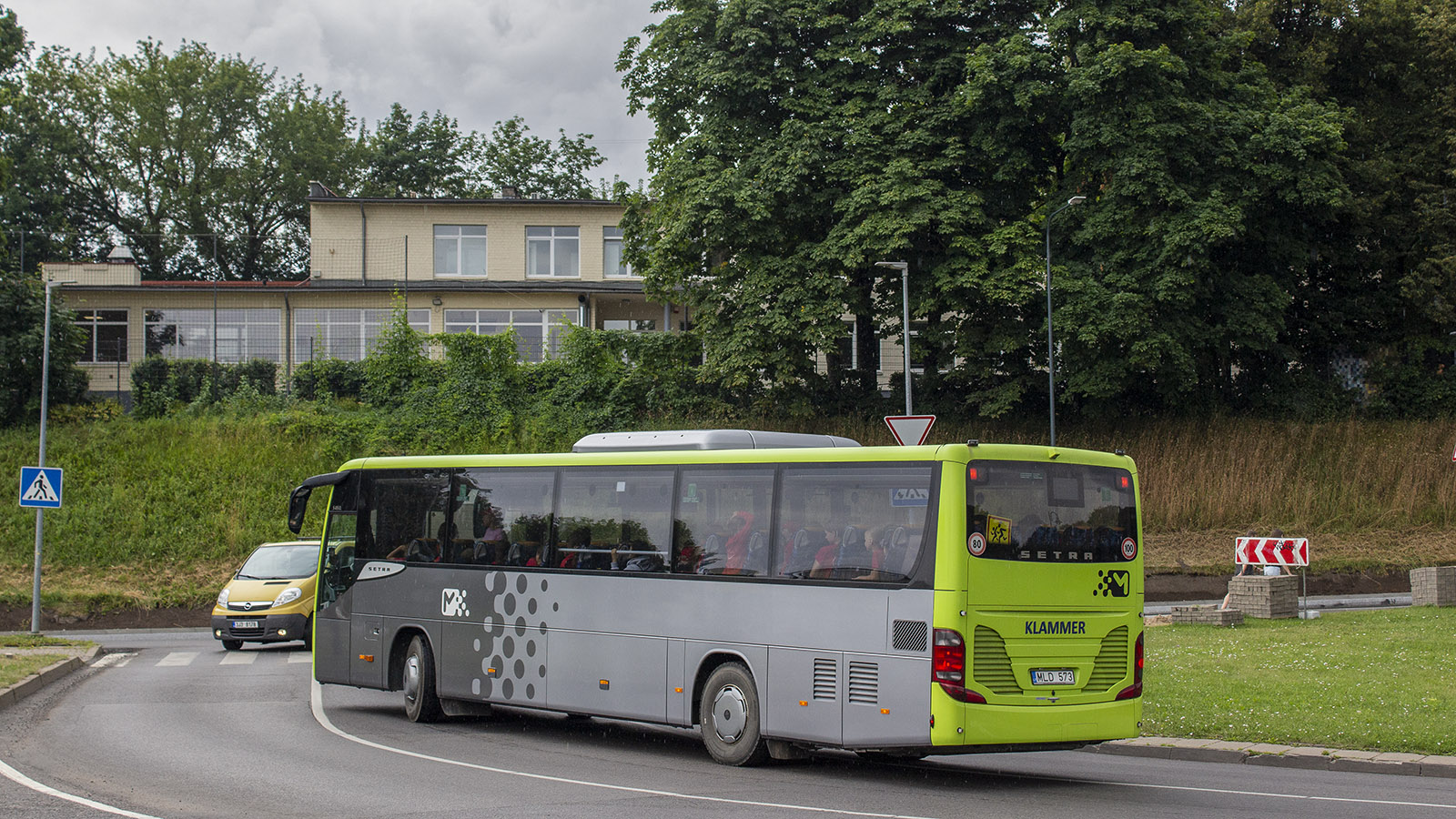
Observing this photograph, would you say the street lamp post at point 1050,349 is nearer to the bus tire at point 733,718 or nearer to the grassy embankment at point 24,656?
the grassy embankment at point 24,656

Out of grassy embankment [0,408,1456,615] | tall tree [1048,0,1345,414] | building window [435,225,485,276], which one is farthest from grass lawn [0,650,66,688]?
building window [435,225,485,276]

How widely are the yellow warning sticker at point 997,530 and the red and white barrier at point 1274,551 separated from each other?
14.2 metres

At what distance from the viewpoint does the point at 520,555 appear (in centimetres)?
1347

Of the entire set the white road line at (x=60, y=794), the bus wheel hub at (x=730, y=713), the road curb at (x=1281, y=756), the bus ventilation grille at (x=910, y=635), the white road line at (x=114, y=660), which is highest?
the bus ventilation grille at (x=910, y=635)

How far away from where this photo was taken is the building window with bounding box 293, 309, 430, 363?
142 ft

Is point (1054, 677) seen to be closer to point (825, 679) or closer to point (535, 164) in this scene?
point (825, 679)

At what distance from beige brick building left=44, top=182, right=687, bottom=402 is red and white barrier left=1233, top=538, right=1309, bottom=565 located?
25.6 meters

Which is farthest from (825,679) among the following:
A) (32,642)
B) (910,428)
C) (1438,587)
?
(1438,587)

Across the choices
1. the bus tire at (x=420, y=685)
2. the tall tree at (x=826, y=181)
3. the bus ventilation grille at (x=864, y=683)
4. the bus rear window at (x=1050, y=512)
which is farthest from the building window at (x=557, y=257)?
the bus ventilation grille at (x=864, y=683)

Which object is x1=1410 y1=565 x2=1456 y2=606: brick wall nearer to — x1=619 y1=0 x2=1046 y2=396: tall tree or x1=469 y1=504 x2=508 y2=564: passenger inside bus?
x1=619 y1=0 x2=1046 y2=396: tall tree

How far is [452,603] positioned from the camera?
46.3ft

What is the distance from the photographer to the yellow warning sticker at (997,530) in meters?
10.0

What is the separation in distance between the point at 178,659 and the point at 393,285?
2909cm

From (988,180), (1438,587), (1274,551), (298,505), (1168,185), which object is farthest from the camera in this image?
(988,180)
